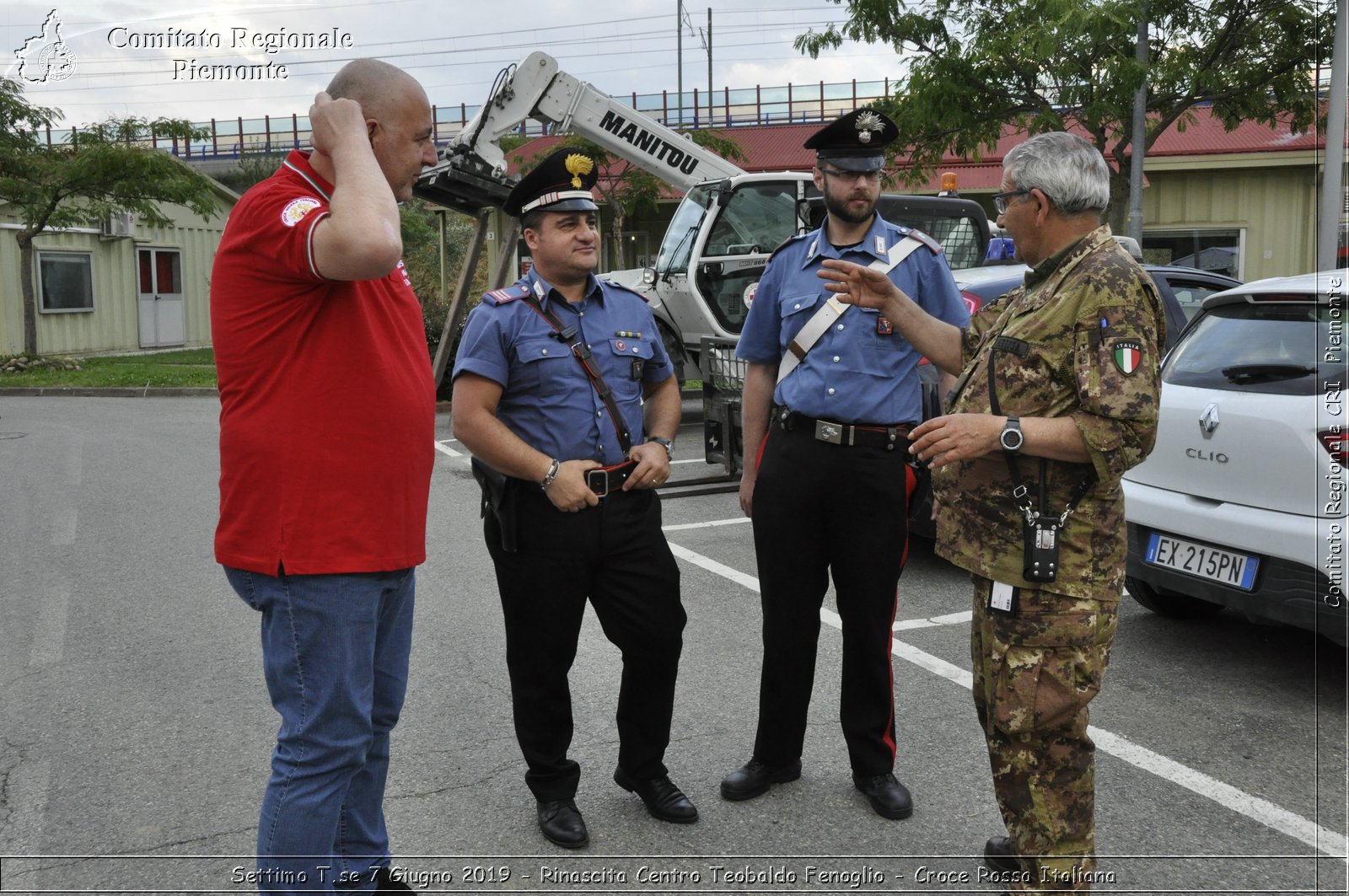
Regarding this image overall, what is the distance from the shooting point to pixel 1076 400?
272 centimetres

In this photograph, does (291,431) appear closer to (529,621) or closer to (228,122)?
(529,621)

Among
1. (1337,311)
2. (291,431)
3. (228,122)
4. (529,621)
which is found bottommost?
(529,621)

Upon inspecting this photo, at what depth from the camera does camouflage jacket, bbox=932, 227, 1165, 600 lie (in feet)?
8.60

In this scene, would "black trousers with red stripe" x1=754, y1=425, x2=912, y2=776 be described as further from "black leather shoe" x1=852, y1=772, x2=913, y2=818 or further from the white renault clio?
the white renault clio

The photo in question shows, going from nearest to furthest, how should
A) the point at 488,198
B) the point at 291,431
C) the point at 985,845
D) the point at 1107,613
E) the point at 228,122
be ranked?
the point at 291,431 < the point at 1107,613 < the point at 985,845 < the point at 488,198 < the point at 228,122

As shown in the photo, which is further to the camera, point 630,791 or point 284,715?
point 630,791

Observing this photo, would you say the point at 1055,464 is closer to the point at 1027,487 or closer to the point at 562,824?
the point at 1027,487

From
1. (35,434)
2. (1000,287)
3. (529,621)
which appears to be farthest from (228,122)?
(529,621)

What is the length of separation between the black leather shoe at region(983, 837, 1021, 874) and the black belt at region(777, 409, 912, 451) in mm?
1149

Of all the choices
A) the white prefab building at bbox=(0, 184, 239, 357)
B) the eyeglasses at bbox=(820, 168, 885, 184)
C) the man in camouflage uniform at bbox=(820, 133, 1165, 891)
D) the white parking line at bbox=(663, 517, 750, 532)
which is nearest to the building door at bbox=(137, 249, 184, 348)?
the white prefab building at bbox=(0, 184, 239, 357)

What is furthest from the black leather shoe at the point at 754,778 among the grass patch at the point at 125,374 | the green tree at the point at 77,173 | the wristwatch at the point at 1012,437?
the green tree at the point at 77,173

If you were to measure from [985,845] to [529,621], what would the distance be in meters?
1.43

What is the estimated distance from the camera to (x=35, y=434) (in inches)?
506

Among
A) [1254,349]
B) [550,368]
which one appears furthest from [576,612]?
[1254,349]
